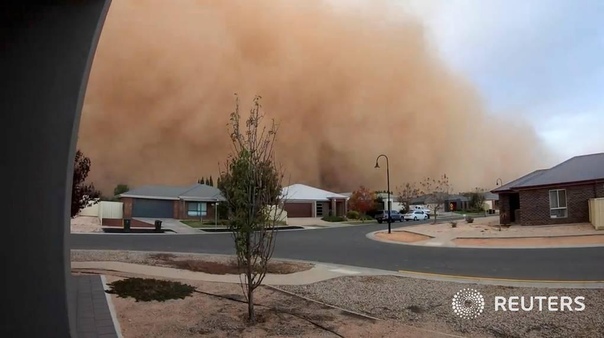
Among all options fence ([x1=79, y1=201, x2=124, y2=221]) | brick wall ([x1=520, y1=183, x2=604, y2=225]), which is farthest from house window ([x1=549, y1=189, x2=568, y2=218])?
fence ([x1=79, y1=201, x2=124, y2=221])

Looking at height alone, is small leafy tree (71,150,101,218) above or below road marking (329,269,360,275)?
above

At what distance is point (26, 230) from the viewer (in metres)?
2.82

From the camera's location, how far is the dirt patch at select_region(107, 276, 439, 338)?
14.9 ft

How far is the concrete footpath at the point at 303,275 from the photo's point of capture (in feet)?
24.4

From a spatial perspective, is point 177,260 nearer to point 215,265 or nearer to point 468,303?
point 215,265

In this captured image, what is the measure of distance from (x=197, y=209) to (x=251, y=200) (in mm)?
30947

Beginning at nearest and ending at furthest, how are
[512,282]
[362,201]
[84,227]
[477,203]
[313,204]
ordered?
[512,282] < [84,227] < [313,204] < [362,201] < [477,203]

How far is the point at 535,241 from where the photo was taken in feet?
49.5

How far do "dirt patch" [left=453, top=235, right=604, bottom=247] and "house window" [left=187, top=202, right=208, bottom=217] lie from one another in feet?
73.5

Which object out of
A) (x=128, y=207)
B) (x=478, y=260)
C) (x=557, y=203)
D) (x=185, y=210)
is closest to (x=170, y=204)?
(x=185, y=210)

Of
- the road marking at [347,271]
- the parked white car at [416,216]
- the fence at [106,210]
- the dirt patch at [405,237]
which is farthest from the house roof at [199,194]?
the road marking at [347,271]

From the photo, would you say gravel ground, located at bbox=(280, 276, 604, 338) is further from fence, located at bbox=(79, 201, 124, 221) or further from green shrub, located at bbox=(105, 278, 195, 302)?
fence, located at bbox=(79, 201, 124, 221)

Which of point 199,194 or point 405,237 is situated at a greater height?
point 199,194

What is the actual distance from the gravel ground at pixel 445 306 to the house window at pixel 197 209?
28.3 metres
